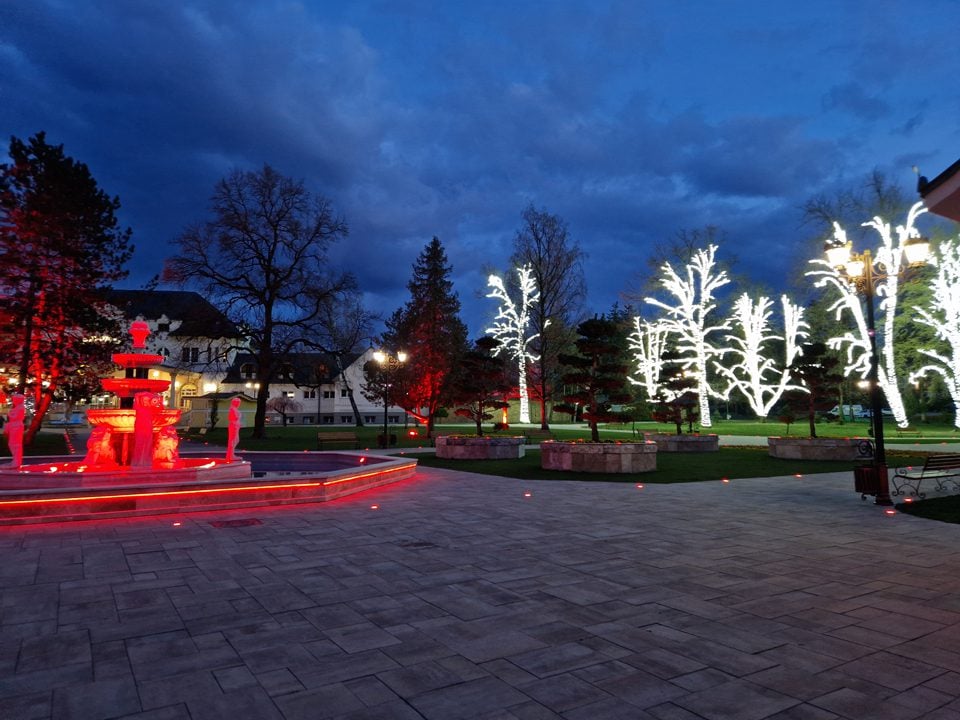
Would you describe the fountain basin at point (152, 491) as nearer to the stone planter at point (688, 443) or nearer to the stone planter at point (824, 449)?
the stone planter at point (824, 449)

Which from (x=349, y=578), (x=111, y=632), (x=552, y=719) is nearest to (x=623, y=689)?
(x=552, y=719)

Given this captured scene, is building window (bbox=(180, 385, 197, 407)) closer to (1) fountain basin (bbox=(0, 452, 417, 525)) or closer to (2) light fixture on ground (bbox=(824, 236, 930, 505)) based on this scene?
(1) fountain basin (bbox=(0, 452, 417, 525))

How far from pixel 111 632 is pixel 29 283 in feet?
91.2

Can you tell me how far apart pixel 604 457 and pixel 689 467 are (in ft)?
12.8

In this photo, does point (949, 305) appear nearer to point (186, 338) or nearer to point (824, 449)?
point (824, 449)

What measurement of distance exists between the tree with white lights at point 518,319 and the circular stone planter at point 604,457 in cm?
2608

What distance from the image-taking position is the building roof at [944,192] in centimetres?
595

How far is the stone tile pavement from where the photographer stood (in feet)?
11.8

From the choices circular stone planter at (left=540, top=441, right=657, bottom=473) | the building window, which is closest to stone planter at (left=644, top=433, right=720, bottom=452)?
circular stone planter at (left=540, top=441, right=657, bottom=473)

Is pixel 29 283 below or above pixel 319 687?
above

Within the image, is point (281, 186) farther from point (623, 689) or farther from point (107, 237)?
point (623, 689)

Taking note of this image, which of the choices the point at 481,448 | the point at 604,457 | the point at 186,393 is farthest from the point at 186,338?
the point at 186,393

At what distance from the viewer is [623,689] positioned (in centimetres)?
373

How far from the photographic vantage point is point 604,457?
1775 cm
